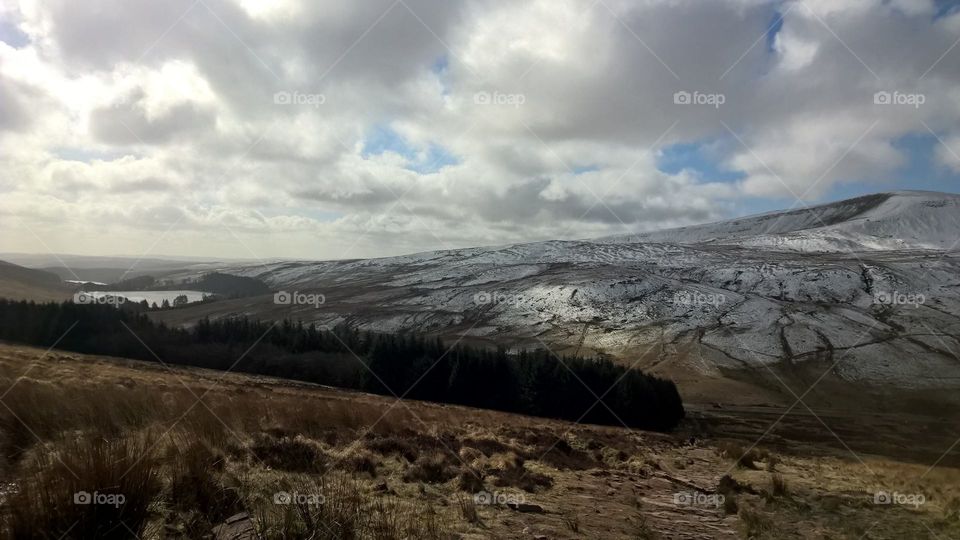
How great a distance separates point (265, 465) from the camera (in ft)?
31.2

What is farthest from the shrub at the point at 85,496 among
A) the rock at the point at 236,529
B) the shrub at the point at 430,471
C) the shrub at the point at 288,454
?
the shrub at the point at 430,471

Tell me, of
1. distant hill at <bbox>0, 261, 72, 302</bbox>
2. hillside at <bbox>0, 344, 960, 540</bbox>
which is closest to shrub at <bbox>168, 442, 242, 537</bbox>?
hillside at <bbox>0, 344, 960, 540</bbox>

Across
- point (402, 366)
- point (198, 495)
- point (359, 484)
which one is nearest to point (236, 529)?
point (198, 495)

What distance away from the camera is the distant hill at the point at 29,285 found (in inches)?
3836

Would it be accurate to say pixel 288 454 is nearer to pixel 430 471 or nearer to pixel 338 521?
pixel 430 471

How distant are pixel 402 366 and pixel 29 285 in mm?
88338

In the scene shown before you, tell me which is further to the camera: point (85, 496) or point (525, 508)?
point (525, 508)

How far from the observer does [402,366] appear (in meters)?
86.9

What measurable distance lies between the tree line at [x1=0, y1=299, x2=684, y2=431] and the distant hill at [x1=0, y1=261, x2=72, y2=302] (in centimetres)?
1019

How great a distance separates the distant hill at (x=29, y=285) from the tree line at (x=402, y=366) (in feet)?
33.4

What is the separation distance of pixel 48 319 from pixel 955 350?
728 ft

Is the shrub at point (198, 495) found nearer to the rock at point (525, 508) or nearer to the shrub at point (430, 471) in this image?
the shrub at point (430, 471)

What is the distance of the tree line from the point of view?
8038cm

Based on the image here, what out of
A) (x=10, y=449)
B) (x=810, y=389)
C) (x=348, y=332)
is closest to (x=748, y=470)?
(x=10, y=449)
